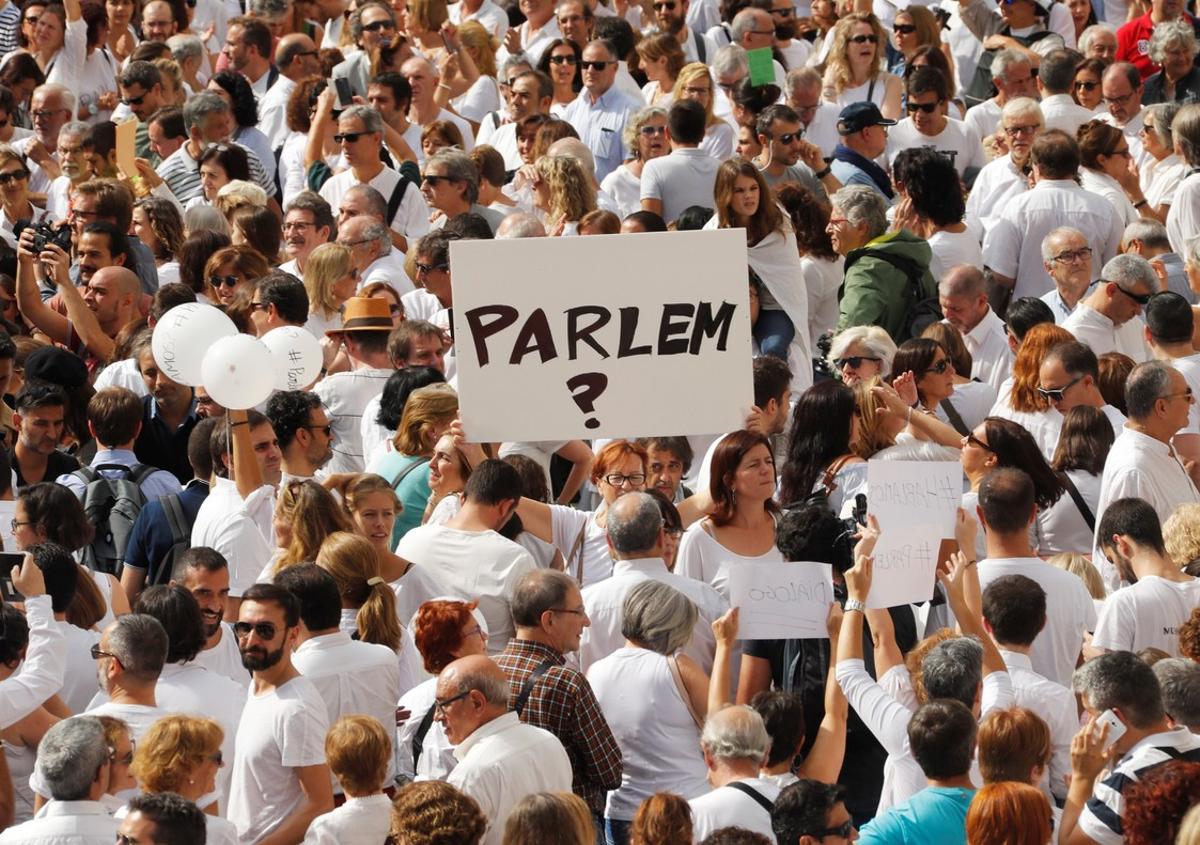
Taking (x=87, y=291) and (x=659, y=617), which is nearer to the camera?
(x=659, y=617)

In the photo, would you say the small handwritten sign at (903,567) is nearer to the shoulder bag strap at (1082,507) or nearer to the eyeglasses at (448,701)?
the eyeglasses at (448,701)

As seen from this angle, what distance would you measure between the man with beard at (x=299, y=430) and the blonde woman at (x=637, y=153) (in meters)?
4.08

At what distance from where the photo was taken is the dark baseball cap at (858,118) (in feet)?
41.5

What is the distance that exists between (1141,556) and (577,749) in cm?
212

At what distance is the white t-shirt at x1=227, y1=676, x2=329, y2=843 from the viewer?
6.43m

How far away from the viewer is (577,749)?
6.57m

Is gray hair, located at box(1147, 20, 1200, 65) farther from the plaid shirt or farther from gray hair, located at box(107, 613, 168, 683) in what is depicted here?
gray hair, located at box(107, 613, 168, 683)

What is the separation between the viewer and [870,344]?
933 cm

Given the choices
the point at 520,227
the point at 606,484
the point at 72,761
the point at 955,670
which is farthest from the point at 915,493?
the point at 520,227

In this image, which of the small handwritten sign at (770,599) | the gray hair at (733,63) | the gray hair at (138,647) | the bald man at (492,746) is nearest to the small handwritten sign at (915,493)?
the small handwritten sign at (770,599)

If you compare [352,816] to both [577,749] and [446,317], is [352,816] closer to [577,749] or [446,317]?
[577,749]

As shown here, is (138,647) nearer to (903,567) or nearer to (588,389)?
(588,389)

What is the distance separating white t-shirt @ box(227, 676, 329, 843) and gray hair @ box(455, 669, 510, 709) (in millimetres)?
527

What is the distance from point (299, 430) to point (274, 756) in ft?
7.83
